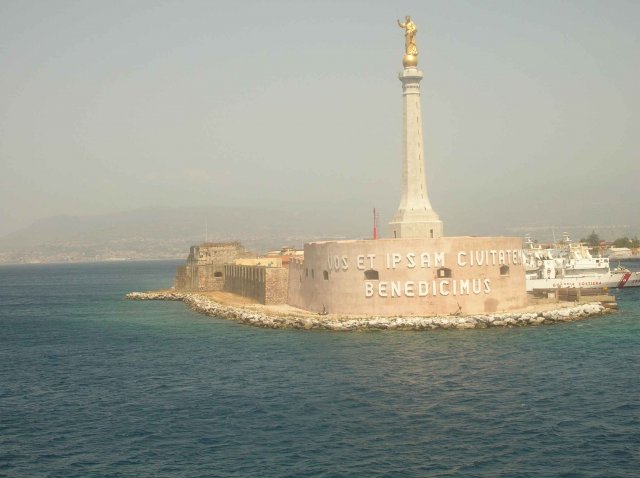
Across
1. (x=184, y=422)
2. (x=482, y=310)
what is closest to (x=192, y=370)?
(x=184, y=422)

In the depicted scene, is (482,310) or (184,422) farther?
(482,310)

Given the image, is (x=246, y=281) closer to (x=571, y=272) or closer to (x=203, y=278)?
(x=203, y=278)

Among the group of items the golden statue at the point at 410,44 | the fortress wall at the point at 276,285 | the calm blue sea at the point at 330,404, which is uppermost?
the golden statue at the point at 410,44

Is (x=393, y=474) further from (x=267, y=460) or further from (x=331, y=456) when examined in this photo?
(x=267, y=460)

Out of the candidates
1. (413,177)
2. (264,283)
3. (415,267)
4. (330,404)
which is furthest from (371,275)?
(330,404)

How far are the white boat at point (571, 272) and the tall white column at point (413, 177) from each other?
74.5 feet

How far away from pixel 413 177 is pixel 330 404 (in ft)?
80.3

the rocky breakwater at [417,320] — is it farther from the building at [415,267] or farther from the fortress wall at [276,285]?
the fortress wall at [276,285]

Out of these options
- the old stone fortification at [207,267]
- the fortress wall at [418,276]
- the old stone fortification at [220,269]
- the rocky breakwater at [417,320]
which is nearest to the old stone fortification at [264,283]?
the old stone fortification at [220,269]

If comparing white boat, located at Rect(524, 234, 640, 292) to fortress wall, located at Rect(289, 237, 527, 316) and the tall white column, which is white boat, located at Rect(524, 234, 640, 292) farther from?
fortress wall, located at Rect(289, 237, 527, 316)

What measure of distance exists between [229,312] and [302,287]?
223 inches

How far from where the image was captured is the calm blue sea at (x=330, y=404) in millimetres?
19734

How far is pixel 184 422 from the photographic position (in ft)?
77.7

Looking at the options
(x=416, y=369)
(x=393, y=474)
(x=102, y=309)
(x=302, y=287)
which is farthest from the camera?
(x=102, y=309)
